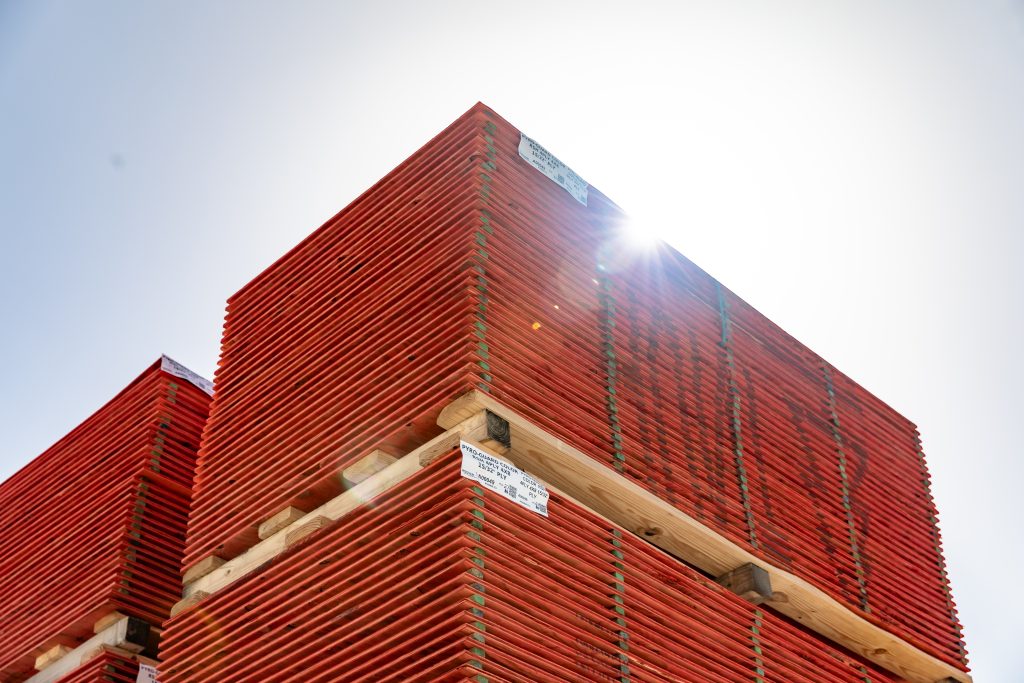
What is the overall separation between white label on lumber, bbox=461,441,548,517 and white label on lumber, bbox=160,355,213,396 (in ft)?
14.0

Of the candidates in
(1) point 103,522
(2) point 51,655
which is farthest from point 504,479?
(2) point 51,655

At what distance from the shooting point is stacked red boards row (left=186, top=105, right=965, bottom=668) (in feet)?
21.7

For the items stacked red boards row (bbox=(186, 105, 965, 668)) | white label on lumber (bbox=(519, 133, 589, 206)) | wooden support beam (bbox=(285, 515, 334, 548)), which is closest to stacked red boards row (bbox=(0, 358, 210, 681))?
stacked red boards row (bbox=(186, 105, 965, 668))

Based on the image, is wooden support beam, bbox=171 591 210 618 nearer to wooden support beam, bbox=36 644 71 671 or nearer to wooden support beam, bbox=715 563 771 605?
wooden support beam, bbox=36 644 71 671

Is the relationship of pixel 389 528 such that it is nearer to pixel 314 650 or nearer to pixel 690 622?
pixel 314 650

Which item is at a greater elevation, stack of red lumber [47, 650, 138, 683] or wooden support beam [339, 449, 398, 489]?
wooden support beam [339, 449, 398, 489]

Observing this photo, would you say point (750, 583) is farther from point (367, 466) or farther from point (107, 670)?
point (107, 670)

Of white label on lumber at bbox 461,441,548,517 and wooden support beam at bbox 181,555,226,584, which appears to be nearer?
white label on lumber at bbox 461,441,548,517

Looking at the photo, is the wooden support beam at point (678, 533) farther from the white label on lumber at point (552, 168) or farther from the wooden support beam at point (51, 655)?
the wooden support beam at point (51, 655)

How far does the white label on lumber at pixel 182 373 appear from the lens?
9273 mm

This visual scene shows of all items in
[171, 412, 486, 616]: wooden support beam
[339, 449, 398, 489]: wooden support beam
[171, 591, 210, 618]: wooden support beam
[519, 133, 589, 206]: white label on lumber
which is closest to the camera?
[171, 412, 486, 616]: wooden support beam

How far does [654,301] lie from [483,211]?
1592 mm

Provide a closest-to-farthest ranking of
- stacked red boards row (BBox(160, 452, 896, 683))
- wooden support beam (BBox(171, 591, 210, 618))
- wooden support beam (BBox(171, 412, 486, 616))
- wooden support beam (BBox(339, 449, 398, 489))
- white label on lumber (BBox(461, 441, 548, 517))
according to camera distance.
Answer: stacked red boards row (BBox(160, 452, 896, 683)) < white label on lumber (BBox(461, 441, 548, 517)) < wooden support beam (BBox(171, 412, 486, 616)) < wooden support beam (BBox(339, 449, 398, 489)) < wooden support beam (BBox(171, 591, 210, 618))

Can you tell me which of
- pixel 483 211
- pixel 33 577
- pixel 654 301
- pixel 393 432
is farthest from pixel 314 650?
pixel 33 577
